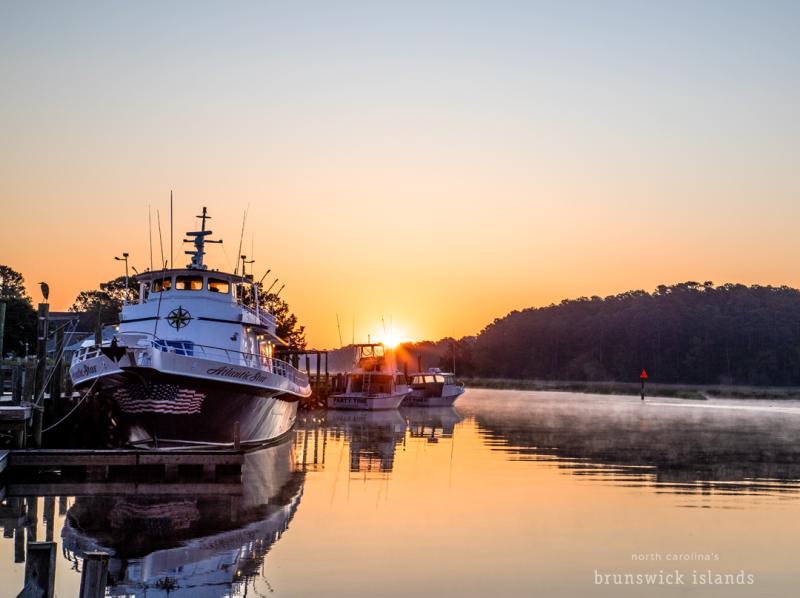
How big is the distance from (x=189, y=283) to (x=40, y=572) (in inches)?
1011

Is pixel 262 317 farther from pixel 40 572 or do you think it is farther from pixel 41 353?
pixel 40 572

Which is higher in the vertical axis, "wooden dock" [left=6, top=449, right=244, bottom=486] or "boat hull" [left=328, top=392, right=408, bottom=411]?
"boat hull" [left=328, top=392, right=408, bottom=411]

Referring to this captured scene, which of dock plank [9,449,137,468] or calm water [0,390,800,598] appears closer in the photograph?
calm water [0,390,800,598]

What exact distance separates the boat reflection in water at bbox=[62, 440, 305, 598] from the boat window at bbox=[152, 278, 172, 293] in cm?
1119

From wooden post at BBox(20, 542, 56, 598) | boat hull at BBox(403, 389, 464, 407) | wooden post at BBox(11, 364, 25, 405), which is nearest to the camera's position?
wooden post at BBox(20, 542, 56, 598)

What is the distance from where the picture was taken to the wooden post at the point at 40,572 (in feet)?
38.3

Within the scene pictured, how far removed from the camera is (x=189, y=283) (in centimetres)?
3694

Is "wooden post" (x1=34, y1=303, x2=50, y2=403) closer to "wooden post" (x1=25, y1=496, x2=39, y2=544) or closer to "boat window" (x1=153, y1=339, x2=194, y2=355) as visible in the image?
"boat window" (x1=153, y1=339, x2=194, y2=355)

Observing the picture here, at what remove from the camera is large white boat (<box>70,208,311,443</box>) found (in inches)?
1211

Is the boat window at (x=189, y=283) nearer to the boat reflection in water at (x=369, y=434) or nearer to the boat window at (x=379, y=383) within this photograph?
the boat reflection in water at (x=369, y=434)

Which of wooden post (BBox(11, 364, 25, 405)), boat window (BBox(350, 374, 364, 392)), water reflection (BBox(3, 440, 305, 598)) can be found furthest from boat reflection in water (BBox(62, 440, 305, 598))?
boat window (BBox(350, 374, 364, 392))

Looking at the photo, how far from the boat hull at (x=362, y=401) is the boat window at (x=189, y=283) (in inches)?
1499

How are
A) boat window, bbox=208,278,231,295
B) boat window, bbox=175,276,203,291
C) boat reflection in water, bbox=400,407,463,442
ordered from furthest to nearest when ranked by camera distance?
boat reflection in water, bbox=400,407,463,442 → boat window, bbox=208,278,231,295 → boat window, bbox=175,276,203,291

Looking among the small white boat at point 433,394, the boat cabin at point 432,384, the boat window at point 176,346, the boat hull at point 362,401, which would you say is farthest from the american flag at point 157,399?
the boat cabin at point 432,384
